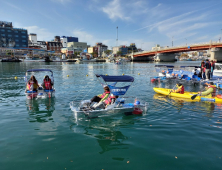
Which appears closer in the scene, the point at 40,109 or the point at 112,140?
the point at 112,140

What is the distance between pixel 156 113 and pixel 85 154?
6.87 m

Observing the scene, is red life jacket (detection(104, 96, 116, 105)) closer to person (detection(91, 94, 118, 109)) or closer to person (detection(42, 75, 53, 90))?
person (detection(91, 94, 118, 109))

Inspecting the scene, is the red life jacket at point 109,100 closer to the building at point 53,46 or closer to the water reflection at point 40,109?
the water reflection at point 40,109

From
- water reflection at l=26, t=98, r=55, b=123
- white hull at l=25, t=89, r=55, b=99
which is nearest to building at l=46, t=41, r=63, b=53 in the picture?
white hull at l=25, t=89, r=55, b=99

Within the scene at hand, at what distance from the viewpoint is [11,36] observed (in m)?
132

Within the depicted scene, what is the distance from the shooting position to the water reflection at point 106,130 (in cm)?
785

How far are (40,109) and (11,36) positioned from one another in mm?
149319

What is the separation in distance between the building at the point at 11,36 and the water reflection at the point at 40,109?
142993 millimetres

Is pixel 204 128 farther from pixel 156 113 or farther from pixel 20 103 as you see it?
pixel 20 103

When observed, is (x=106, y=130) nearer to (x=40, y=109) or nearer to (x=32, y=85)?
(x=40, y=109)

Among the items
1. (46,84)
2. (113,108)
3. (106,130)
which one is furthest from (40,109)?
(106,130)

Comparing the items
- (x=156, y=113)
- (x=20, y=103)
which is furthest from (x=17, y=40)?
(x=156, y=113)

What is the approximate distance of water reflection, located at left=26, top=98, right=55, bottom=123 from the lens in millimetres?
11141

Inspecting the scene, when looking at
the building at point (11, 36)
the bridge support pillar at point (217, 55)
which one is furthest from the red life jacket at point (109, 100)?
the building at point (11, 36)
